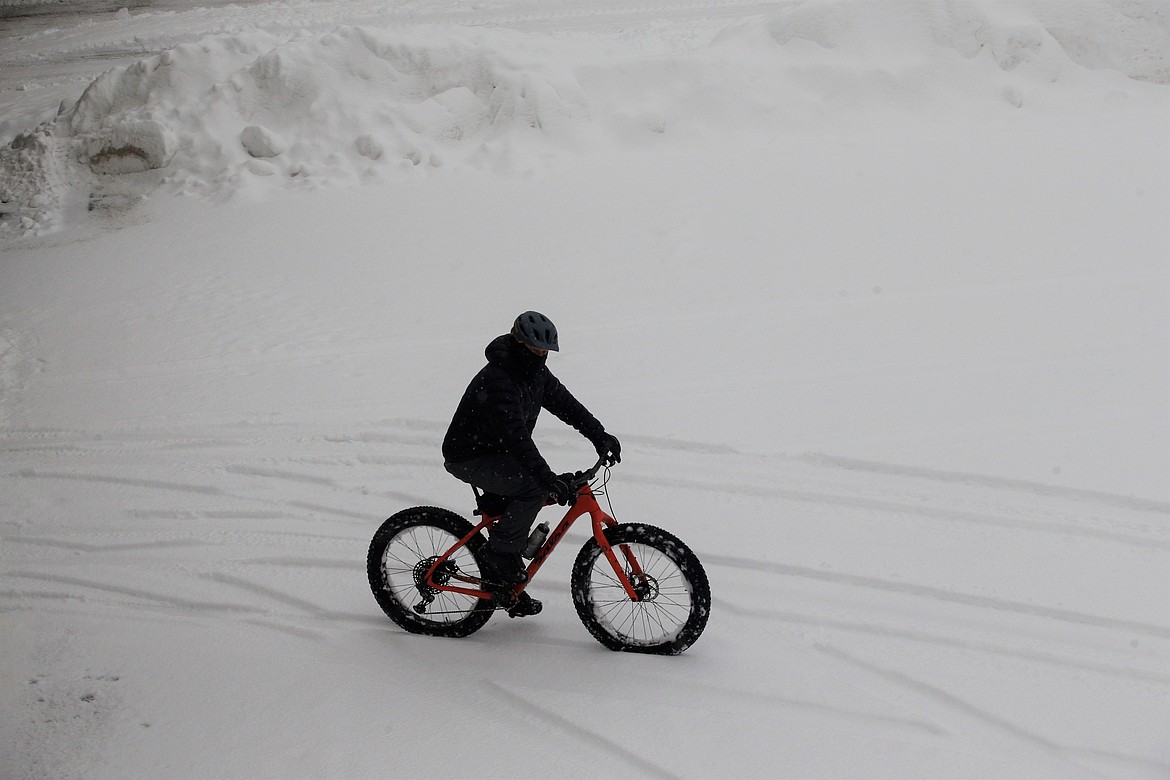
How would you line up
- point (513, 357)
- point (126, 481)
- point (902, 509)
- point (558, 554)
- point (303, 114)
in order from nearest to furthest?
point (513, 357), point (558, 554), point (902, 509), point (126, 481), point (303, 114)

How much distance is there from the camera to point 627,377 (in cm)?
730

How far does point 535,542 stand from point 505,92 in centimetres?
888

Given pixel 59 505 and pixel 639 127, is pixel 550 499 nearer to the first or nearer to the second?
pixel 59 505

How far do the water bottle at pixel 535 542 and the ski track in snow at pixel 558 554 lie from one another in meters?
0.54

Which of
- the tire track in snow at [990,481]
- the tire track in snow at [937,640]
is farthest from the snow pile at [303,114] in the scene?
the tire track in snow at [937,640]

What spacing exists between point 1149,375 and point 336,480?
609cm

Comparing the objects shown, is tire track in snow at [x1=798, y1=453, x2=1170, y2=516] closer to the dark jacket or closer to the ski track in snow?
the ski track in snow

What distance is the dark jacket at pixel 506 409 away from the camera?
12.9 feet

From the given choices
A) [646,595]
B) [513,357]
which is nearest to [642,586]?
[646,595]

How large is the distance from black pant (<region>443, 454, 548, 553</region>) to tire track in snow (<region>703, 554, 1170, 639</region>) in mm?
1436

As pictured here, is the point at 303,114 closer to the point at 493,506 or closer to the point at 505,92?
the point at 505,92

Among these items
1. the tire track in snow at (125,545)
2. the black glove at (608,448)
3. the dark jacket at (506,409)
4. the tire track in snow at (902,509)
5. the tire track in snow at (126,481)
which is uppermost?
the dark jacket at (506,409)

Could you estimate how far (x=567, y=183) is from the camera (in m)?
10.8

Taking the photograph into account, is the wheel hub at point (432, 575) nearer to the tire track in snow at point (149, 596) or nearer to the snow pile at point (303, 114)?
the tire track in snow at point (149, 596)
